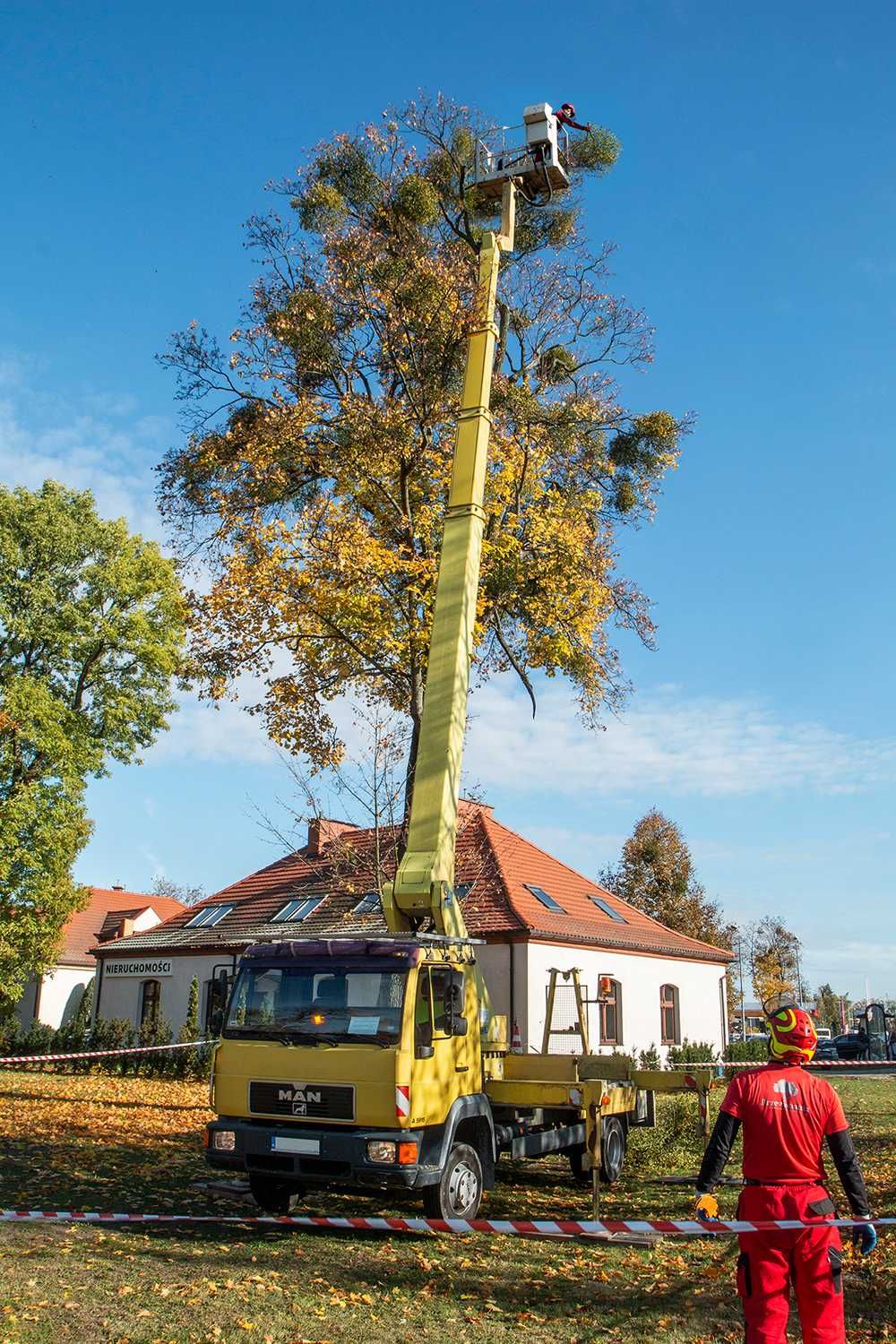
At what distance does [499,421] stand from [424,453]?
1682 millimetres

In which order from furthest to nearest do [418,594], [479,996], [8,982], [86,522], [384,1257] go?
[86,522] → [8,982] → [418,594] → [479,996] → [384,1257]

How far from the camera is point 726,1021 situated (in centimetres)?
3378

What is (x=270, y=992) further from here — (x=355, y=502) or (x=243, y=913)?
(x=243, y=913)

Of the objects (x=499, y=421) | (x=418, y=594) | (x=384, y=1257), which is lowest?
(x=384, y=1257)

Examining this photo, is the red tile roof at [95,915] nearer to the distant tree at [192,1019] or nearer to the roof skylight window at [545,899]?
the distant tree at [192,1019]

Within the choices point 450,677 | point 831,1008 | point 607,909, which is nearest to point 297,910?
point 607,909

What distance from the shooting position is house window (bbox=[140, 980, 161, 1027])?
3253 centimetres

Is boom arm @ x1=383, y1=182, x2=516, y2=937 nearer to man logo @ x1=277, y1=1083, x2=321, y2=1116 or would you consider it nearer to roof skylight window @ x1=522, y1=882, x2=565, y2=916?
man logo @ x1=277, y1=1083, x2=321, y2=1116

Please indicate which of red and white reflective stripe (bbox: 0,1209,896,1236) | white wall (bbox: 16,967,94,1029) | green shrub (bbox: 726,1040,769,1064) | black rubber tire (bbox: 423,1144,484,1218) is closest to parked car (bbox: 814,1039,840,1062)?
green shrub (bbox: 726,1040,769,1064)

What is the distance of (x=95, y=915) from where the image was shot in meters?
51.1

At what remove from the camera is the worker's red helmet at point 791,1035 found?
5.38 metres

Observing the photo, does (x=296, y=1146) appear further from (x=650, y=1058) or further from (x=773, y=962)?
(x=773, y=962)

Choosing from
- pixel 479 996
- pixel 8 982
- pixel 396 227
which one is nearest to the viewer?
pixel 479 996

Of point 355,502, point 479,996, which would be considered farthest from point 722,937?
point 479,996
